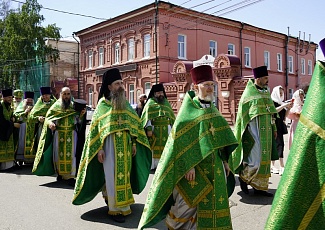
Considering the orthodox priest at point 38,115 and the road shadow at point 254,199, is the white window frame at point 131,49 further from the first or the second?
the road shadow at point 254,199

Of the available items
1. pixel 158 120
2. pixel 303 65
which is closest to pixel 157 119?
pixel 158 120

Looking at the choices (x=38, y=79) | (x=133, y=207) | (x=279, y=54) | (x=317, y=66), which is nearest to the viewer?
(x=317, y=66)

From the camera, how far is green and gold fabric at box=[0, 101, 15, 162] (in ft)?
31.4

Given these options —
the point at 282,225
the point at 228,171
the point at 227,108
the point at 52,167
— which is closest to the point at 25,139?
the point at 52,167

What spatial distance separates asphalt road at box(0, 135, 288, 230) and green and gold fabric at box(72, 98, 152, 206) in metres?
0.34

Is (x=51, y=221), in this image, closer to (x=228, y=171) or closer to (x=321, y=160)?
(x=228, y=171)

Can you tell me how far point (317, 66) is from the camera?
1615 mm

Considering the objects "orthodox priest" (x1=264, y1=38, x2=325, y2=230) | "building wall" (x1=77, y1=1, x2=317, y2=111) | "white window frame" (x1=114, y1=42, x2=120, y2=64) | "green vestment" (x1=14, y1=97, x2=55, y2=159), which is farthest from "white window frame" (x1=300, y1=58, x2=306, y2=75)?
Result: "orthodox priest" (x1=264, y1=38, x2=325, y2=230)

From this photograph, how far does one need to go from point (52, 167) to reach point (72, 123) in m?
1.02

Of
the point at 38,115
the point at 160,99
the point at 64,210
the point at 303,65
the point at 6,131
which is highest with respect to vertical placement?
the point at 303,65

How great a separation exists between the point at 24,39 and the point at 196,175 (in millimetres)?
35939

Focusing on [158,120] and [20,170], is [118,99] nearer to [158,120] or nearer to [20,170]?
[158,120]

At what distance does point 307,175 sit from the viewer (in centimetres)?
153

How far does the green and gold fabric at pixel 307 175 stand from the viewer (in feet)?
4.97
